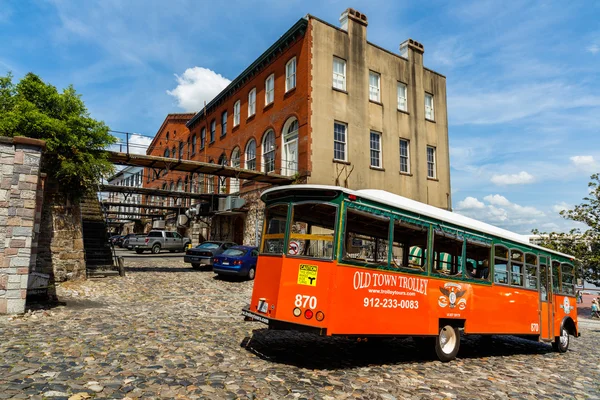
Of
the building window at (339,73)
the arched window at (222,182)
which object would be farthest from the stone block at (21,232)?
the arched window at (222,182)

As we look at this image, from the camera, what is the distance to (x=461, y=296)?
8.42 metres

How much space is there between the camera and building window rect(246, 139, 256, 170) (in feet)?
92.8

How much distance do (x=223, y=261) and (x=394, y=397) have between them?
1316 cm

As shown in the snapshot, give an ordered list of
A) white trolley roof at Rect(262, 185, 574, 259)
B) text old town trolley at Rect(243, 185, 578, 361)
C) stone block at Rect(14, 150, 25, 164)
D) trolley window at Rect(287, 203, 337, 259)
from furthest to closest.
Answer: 1. stone block at Rect(14, 150, 25, 164)
2. white trolley roof at Rect(262, 185, 574, 259)
3. trolley window at Rect(287, 203, 337, 259)
4. text old town trolley at Rect(243, 185, 578, 361)

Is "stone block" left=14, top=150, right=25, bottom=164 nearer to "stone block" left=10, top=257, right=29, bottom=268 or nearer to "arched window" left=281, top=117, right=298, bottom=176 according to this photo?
"stone block" left=10, top=257, right=29, bottom=268

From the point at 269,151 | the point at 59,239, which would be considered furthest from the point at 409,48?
the point at 59,239

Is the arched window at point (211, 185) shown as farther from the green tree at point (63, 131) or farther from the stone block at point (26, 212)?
the stone block at point (26, 212)

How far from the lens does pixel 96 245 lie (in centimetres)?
1888

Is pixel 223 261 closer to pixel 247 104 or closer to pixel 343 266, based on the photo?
pixel 343 266

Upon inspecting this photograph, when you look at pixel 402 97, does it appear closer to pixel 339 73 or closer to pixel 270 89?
pixel 339 73

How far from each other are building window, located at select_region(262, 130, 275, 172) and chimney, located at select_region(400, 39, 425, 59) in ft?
36.7

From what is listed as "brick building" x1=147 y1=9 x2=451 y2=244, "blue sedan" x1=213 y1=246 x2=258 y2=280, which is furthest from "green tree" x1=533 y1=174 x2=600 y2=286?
"blue sedan" x1=213 y1=246 x2=258 y2=280

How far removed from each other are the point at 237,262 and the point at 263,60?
15617 mm

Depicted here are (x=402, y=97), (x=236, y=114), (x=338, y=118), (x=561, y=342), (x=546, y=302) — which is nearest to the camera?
(x=546, y=302)
